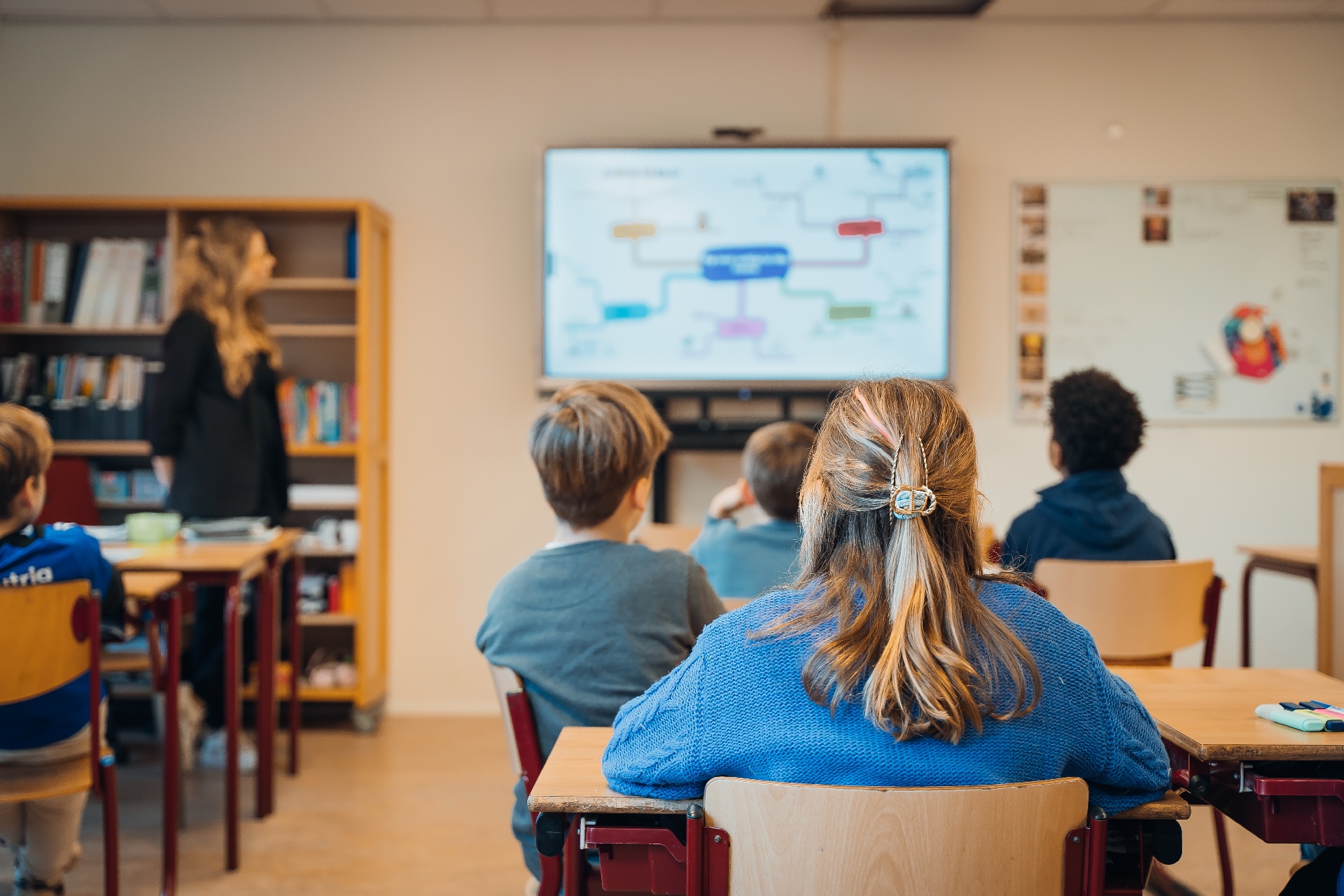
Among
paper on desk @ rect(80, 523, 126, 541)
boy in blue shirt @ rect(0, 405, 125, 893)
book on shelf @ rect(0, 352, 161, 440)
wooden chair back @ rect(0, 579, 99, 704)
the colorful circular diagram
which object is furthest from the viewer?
the colorful circular diagram

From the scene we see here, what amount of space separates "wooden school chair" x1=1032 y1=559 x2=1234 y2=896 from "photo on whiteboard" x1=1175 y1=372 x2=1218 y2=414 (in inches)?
79.4

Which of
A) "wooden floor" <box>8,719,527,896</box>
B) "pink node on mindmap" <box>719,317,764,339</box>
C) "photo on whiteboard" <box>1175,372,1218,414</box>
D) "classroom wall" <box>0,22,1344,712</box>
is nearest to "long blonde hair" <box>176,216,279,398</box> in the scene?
"classroom wall" <box>0,22,1344,712</box>

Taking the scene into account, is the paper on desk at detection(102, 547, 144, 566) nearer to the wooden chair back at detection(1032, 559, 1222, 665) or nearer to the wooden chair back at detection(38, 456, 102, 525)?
the wooden chair back at detection(38, 456, 102, 525)

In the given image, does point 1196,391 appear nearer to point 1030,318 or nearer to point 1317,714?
point 1030,318

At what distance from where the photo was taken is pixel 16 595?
183cm

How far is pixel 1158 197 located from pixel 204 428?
3.60 metres

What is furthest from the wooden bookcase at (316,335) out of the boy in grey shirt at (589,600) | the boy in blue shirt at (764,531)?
the boy in grey shirt at (589,600)

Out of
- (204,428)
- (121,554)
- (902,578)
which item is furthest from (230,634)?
(902,578)

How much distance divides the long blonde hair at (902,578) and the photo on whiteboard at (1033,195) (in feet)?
10.7

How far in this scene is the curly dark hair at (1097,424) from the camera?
2.31m

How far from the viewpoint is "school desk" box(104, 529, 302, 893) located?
231cm

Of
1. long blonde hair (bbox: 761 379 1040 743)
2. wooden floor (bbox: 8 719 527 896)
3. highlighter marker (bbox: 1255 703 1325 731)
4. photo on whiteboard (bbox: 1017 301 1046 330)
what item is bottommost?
wooden floor (bbox: 8 719 527 896)

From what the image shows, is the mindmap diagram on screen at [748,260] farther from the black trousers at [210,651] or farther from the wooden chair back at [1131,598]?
the wooden chair back at [1131,598]

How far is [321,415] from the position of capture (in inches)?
150
